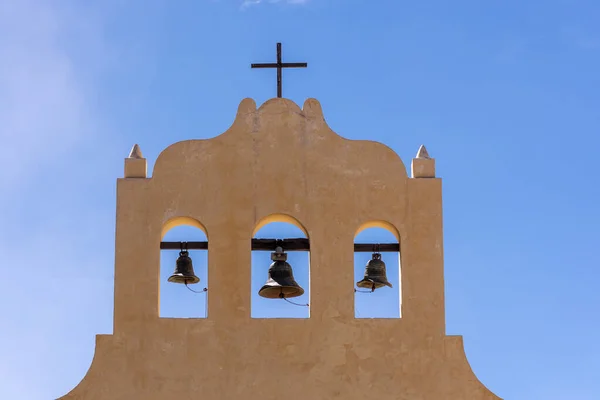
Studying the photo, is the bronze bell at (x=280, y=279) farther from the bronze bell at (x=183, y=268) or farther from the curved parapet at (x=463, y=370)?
the curved parapet at (x=463, y=370)

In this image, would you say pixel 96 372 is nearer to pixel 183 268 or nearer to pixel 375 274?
pixel 183 268

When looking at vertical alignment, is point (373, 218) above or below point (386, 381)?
above

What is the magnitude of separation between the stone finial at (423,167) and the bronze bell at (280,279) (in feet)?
5.38

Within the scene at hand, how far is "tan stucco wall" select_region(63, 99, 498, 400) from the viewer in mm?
15727

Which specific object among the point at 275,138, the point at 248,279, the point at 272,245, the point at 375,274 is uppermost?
the point at 275,138

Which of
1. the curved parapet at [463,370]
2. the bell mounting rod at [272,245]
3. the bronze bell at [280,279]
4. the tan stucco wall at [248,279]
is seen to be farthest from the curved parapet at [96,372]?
the curved parapet at [463,370]

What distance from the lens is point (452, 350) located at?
52.1 feet

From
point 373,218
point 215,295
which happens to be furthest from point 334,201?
point 215,295

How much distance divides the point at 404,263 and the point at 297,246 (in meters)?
1.14

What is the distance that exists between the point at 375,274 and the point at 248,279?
4.78 ft

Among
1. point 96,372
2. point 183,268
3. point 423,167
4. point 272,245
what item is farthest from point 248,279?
point 423,167

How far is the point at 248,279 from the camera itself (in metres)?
16.0

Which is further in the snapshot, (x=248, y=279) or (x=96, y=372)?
(x=248, y=279)

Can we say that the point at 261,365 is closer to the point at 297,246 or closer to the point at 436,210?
→ the point at 297,246
